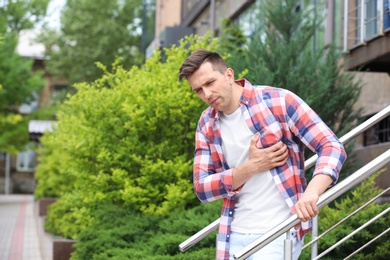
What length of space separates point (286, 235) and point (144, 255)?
3.72 m

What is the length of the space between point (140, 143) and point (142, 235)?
212 cm

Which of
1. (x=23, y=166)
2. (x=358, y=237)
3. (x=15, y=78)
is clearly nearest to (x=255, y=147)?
(x=358, y=237)

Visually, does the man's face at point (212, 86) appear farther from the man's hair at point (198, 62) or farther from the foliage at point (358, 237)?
the foliage at point (358, 237)

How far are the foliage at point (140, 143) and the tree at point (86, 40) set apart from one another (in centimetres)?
3188

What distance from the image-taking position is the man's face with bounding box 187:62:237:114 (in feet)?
13.1

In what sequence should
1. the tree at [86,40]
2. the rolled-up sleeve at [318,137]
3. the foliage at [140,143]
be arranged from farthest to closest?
1. the tree at [86,40]
2. the foliage at [140,143]
3. the rolled-up sleeve at [318,137]

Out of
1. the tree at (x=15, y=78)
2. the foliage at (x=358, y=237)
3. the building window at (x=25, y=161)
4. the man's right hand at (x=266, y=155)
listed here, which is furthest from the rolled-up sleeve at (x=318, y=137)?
the building window at (x=25, y=161)

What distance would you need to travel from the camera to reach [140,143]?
36.0 ft

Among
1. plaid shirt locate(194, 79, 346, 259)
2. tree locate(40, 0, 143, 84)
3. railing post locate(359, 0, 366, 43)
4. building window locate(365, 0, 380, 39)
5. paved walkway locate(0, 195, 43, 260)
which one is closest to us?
plaid shirt locate(194, 79, 346, 259)

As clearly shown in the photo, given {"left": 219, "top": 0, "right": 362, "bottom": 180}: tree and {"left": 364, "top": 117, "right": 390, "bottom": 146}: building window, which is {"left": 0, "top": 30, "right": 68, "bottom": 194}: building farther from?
{"left": 219, "top": 0, "right": 362, "bottom": 180}: tree

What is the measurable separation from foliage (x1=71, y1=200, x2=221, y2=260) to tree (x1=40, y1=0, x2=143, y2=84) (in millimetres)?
33793

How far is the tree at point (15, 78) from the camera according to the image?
38.1m

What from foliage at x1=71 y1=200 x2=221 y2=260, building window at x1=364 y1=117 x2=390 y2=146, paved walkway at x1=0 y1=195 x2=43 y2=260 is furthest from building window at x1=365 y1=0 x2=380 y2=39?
paved walkway at x1=0 y1=195 x2=43 y2=260

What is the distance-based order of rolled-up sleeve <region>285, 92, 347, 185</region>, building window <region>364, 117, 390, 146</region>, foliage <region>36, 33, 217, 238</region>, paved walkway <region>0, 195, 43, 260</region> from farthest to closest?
paved walkway <region>0, 195, 43, 260</region> → building window <region>364, 117, 390, 146</region> → foliage <region>36, 33, 217, 238</region> → rolled-up sleeve <region>285, 92, 347, 185</region>
